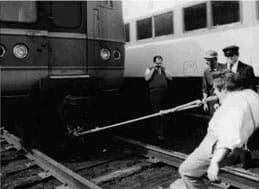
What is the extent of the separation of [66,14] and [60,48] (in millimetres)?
644

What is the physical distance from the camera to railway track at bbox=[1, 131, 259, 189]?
12.8 ft

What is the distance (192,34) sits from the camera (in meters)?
6.85

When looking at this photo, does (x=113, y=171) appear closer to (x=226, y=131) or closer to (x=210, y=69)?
(x=210, y=69)

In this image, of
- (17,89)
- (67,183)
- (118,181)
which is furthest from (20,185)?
(17,89)

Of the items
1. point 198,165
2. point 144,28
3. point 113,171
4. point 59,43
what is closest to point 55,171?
point 113,171

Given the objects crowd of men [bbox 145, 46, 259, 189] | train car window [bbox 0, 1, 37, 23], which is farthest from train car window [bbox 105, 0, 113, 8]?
crowd of men [bbox 145, 46, 259, 189]

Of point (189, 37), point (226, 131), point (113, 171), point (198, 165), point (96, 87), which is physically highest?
point (189, 37)

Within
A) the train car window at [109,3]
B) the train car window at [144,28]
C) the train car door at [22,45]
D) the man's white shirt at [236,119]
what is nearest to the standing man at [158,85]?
the train car window at [109,3]

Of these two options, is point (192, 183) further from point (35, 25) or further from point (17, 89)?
point (35, 25)

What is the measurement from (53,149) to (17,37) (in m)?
2.02

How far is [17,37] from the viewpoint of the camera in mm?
4938

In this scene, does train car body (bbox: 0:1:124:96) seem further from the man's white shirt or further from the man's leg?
the man's white shirt

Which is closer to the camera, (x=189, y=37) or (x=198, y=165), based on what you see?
(x=198, y=165)

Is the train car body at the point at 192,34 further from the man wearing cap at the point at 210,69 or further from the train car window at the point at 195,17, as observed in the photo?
the man wearing cap at the point at 210,69
